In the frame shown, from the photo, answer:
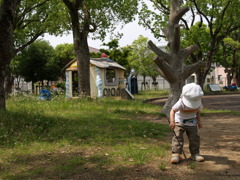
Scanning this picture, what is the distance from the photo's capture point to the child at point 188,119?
4691 mm

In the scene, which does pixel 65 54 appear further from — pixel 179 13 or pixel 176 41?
pixel 176 41

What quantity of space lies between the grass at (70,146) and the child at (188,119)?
453 mm

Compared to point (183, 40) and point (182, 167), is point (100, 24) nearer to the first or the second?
point (183, 40)

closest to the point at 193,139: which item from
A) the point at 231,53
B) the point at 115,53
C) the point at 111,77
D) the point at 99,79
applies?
the point at 99,79

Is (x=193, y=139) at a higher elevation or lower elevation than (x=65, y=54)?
lower

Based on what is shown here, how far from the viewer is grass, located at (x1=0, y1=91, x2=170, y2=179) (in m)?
4.35

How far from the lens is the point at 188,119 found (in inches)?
191

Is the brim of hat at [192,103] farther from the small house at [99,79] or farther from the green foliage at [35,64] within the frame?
the green foliage at [35,64]

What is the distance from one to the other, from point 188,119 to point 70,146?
7.45 ft

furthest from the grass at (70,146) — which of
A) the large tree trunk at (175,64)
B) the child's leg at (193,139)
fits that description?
the large tree trunk at (175,64)

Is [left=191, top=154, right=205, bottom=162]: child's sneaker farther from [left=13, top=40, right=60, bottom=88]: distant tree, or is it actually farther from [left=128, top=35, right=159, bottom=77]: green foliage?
[left=128, top=35, right=159, bottom=77]: green foliage

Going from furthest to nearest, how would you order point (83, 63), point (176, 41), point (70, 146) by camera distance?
point (83, 63) < point (176, 41) < point (70, 146)

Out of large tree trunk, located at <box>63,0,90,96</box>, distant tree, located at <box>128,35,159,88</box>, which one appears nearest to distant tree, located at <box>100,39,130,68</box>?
distant tree, located at <box>128,35,159,88</box>

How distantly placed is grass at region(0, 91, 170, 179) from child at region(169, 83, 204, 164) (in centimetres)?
45
